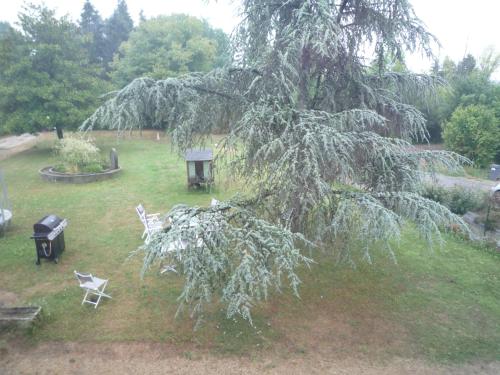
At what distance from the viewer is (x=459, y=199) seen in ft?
38.2

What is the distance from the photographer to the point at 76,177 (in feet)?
48.8

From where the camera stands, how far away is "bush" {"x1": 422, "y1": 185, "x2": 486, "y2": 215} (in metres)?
11.5

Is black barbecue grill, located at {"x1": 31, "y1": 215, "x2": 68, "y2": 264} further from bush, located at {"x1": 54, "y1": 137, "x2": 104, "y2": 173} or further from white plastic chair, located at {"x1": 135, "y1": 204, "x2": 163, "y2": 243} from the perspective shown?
bush, located at {"x1": 54, "y1": 137, "x2": 104, "y2": 173}

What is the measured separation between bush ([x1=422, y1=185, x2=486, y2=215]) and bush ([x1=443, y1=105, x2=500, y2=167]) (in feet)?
27.8

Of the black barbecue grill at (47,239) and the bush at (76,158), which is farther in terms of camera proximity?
the bush at (76,158)

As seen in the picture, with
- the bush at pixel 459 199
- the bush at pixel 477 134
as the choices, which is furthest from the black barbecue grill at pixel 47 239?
the bush at pixel 477 134

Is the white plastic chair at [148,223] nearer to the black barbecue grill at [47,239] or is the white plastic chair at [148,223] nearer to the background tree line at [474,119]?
the black barbecue grill at [47,239]

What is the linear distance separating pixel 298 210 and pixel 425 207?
1.88 m

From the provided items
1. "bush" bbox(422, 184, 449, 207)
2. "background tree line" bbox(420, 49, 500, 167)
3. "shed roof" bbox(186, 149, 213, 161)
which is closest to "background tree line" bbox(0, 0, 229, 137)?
"shed roof" bbox(186, 149, 213, 161)

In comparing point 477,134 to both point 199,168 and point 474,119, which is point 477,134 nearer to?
point 474,119

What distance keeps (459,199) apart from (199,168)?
359 inches

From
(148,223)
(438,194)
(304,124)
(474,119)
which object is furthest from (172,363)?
(474,119)

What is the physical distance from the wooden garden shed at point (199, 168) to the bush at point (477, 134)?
14.1 meters

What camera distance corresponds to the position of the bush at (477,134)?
18.5 m
